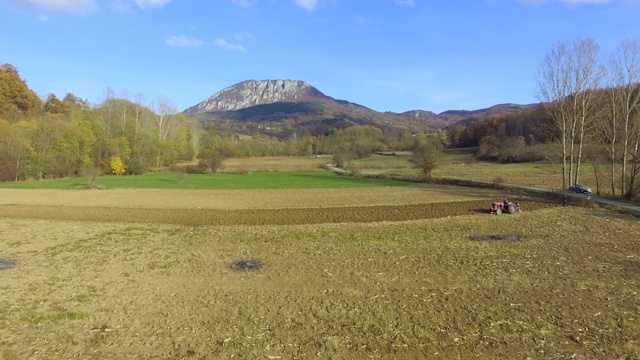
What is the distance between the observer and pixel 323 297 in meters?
10.2

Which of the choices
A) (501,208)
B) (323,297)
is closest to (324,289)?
(323,297)

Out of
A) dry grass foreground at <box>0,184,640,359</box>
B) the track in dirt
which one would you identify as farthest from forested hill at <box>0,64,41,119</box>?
dry grass foreground at <box>0,184,640,359</box>

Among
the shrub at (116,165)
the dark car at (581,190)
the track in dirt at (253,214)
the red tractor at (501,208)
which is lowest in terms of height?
the track in dirt at (253,214)

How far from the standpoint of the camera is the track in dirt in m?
24.2

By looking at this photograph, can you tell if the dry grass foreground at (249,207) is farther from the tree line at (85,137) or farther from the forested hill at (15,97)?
the forested hill at (15,97)

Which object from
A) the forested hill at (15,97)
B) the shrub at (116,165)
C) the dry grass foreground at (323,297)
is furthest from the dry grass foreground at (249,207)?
the forested hill at (15,97)

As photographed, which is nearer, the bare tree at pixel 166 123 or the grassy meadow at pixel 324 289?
the grassy meadow at pixel 324 289

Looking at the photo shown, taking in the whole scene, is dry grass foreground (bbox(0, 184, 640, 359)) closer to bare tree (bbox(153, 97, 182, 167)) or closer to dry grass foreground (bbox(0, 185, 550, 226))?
dry grass foreground (bbox(0, 185, 550, 226))

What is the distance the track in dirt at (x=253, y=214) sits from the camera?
24.2 metres

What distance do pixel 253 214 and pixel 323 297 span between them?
17.5m

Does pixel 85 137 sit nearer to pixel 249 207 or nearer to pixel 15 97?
pixel 15 97

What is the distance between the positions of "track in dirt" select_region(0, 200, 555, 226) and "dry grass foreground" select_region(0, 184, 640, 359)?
5582mm

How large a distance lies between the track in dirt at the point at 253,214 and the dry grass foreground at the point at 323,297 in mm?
5582

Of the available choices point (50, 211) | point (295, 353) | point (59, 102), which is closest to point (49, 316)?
point (295, 353)
